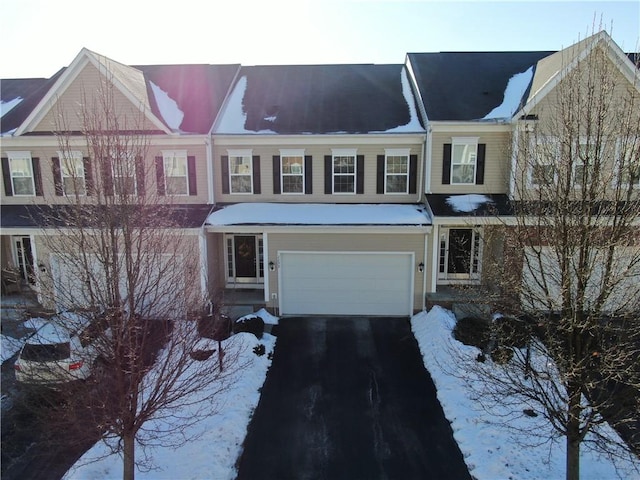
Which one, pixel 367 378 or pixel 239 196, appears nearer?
pixel 367 378

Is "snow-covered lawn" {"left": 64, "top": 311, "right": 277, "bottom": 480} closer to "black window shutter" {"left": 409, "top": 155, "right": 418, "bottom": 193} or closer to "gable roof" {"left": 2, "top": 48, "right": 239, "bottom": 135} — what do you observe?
"black window shutter" {"left": 409, "top": 155, "right": 418, "bottom": 193}

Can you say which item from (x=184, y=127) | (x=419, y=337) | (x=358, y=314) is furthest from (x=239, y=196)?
(x=419, y=337)

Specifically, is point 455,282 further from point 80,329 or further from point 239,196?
point 80,329

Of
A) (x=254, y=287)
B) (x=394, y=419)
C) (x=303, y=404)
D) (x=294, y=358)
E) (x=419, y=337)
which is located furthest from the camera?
(x=254, y=287)

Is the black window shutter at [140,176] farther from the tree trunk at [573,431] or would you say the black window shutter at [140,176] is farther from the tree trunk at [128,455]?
the tree trunk at [573,431]

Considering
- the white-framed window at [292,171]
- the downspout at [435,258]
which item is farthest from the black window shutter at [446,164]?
the white-framed window at [292,171]

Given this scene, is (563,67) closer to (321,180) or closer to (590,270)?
(321,180)
